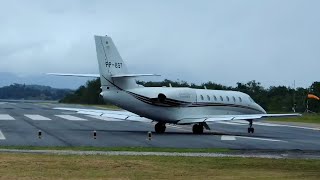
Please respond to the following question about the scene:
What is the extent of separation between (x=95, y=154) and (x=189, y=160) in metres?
3.66

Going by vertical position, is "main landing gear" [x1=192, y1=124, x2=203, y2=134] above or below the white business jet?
below

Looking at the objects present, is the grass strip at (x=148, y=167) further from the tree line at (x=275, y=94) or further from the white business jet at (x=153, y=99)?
the tree line at (x=275, y=94)

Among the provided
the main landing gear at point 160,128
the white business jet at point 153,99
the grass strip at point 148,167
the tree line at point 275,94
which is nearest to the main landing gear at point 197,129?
the white business jet at point 153,99

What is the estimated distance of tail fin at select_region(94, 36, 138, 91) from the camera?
1511 inches

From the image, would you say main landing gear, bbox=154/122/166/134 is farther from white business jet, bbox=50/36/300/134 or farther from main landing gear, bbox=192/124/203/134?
main landing gear, bbox=192/124/203/134

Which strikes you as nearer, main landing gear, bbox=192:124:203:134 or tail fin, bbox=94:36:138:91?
tail fin, bbox=94:36:138:91

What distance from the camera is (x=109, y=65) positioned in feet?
126

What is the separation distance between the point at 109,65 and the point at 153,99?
323 centimetres

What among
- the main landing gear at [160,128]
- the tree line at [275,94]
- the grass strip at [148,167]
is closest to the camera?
the grass strip at [148,167]

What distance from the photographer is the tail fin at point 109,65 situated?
3838 cm

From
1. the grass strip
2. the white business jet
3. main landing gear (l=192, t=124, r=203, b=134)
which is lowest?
the grass strip

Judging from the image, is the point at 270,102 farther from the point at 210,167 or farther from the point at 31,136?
the point at 210,167

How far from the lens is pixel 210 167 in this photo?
65.5 feet

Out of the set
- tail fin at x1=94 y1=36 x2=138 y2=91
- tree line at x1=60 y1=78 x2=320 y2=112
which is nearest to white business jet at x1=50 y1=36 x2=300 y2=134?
tail fin at x1=94 y1=36 x2=138 y2=91
